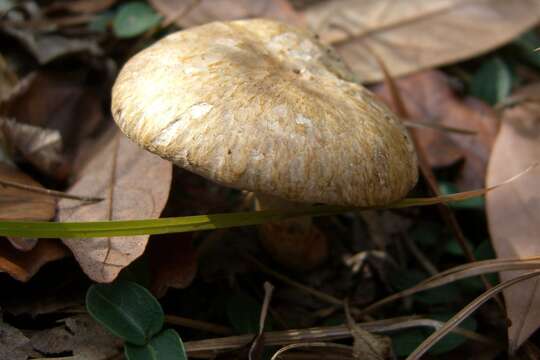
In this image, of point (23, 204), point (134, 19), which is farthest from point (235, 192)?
point (134, 19)

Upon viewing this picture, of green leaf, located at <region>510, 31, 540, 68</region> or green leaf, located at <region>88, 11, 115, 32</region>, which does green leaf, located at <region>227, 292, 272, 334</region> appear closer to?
green leaf, located at <region>88, 11, 115, 32</region>

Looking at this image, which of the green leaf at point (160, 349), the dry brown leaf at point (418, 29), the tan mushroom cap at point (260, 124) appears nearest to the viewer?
the tan mushroom cap at point (260, 124)

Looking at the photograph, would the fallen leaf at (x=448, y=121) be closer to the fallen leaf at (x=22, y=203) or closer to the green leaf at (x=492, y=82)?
the green leaf at (x=492, y=82)

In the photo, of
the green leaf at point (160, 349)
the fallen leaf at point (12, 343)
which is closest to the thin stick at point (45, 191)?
the fallen leaf at point (12, 343)

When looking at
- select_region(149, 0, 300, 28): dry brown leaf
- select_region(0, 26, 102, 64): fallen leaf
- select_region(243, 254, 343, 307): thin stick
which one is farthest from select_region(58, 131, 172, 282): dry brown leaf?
select_region(149, 0, 300, 28): dry brown leaf

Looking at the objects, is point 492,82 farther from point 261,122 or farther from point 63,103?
point 63,103

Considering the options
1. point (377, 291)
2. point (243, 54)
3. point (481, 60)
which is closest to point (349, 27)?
point (481, 60)
